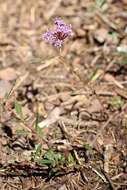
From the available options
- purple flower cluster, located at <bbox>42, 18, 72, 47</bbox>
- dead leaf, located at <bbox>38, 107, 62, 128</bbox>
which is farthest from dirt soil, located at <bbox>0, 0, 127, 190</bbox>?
purple flower cluster, located at <bbox>42, 18, 72, 47</bbox>

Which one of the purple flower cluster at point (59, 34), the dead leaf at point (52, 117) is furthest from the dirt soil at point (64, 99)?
the purple flower cluster at point (59, 34)

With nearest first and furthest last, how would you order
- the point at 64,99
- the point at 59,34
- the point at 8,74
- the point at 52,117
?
the point at 59,34
the point at 52,117
the point at 64,99
the point at 8,74

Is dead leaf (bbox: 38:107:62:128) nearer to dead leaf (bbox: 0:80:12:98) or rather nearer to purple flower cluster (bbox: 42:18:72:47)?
dead leaf (bbox: 0:80:12:98)

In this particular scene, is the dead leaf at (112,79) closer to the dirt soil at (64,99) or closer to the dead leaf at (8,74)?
the dirt soil at (64,99)

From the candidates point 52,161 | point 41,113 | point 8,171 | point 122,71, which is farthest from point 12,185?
point 122,71

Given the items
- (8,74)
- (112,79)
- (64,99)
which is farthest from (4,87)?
(112,79)

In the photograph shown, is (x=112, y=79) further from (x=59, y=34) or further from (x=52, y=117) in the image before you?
(x=59, y=34)
